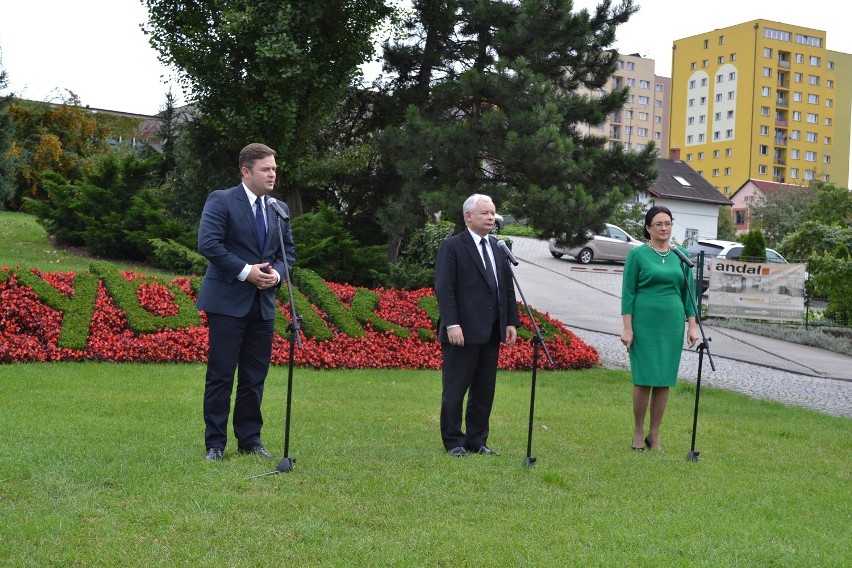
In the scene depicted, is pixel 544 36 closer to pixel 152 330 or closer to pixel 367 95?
pixel 367 95

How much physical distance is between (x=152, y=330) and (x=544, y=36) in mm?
8991

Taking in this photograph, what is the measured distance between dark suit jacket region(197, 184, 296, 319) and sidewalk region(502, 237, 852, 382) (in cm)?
1000

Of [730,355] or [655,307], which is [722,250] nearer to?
[730,355]

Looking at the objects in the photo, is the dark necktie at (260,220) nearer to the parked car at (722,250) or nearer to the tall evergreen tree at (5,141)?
the tall evergreen tree at (5,141)

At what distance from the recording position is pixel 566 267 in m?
37.5

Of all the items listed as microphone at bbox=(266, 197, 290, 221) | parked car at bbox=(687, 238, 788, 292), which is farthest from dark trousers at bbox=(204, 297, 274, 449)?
parked car at bbox=(687, 238, 788, 292)

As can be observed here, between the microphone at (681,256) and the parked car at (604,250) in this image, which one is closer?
the microphone at (681,256)

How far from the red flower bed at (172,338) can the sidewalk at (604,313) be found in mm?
3260

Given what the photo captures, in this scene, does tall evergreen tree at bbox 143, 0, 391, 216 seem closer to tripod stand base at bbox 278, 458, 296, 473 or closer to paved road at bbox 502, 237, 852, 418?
paved road at bbox 502, 237, 852, 418

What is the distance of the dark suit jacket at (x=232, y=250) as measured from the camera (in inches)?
257

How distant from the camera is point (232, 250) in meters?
6.73

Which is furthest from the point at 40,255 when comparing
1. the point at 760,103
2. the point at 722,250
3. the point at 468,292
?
the point at 760,103

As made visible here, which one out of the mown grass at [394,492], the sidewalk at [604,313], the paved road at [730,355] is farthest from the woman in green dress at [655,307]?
the sidewalk at [604,313]

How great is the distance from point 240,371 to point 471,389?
1.84 metres
